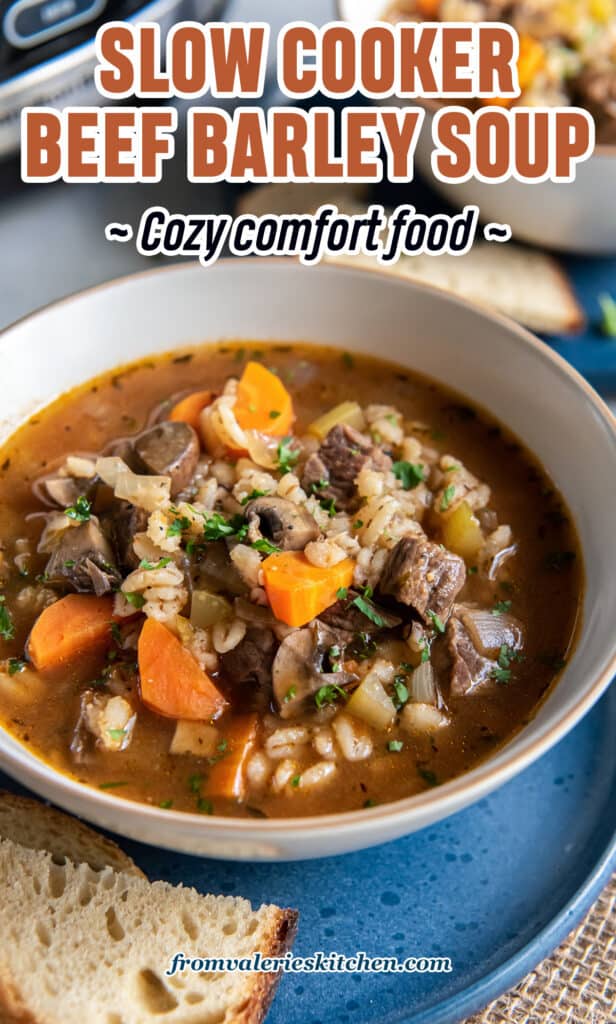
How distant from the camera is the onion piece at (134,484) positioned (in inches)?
142

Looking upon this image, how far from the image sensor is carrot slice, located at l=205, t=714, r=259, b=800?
319 cm

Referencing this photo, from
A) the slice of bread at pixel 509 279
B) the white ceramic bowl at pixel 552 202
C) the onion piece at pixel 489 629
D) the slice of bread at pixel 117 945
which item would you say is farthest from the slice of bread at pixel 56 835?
the white ceramic bowl at pixel 552 202

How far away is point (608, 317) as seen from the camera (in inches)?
206

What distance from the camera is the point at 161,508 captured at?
357 cm

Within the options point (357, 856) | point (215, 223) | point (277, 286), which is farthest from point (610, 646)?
point (215, 223)

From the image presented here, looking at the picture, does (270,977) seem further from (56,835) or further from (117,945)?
(56,835)

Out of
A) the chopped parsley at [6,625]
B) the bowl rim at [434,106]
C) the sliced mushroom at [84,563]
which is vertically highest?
the bowl rim at [434,106]

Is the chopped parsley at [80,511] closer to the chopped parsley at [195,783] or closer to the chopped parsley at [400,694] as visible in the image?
the chopped parsley at [195,783]

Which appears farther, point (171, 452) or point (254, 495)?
point (171, 452)

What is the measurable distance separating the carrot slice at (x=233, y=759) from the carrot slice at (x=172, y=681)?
0.09 m

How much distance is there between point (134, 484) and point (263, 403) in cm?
76

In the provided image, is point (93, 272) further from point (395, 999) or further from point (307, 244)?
point (395, 999)

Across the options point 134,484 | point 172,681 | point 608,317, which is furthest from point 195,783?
point 608,317

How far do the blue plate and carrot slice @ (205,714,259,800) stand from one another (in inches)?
12.7
